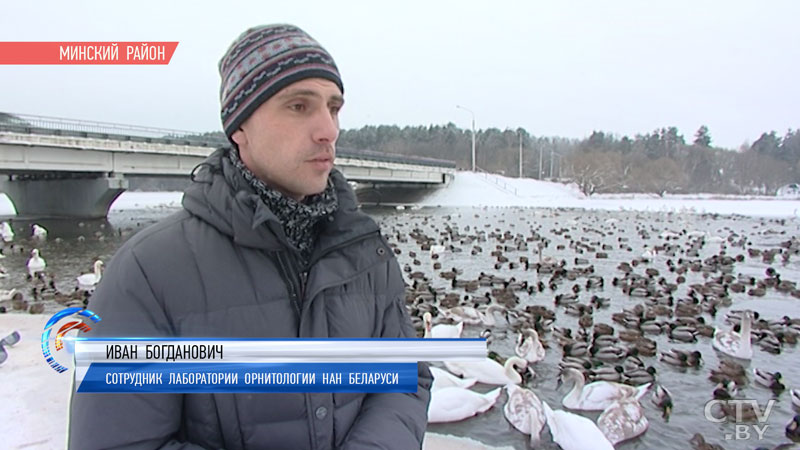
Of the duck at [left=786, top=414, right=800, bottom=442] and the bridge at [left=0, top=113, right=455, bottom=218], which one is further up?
the bridge at [left=0, top=113, right=455, bottom=218]

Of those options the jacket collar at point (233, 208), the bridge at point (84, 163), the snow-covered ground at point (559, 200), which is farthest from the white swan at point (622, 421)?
the snow-covered ground at point (559, 200)

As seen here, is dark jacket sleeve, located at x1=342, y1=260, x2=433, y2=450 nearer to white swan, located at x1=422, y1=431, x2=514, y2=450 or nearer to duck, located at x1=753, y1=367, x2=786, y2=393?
white swan, located at x1=422, y1=431, x2=514, y2=450

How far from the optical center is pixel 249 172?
1687 millimetres

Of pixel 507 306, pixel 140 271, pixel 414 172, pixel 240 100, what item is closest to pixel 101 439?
pixel 140 271

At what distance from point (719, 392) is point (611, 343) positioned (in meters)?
2.11

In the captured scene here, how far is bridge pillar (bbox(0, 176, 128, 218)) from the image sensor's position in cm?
3127

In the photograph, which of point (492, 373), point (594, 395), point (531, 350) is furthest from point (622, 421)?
point (531, 350)

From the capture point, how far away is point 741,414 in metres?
6.48

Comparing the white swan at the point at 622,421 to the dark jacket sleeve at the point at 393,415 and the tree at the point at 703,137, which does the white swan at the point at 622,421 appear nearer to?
the dark jacket sleeve at the point at 393,415

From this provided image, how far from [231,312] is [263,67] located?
80 centimetres

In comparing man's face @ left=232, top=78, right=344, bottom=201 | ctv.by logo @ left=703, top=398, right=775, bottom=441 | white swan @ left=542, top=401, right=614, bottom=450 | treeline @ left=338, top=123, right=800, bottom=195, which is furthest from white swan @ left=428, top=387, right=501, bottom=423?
treeline @ left=338, top=123, right=800, bottom=195

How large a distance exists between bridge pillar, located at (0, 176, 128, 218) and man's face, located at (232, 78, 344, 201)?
31.2m

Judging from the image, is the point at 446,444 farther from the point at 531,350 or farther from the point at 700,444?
the point at 531,350

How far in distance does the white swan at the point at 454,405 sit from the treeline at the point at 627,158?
57.8 metres
